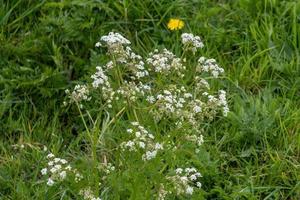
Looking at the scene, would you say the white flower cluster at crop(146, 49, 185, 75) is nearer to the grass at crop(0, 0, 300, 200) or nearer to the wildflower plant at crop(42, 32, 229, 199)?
the wildflower plant at crop(42, 32, 229, 199)

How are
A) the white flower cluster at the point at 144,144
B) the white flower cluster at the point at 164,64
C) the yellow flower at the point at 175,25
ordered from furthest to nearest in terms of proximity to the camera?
the yellow flower at the point at 175,25 → the white flower cluster at the point at 164,64 → the white flower cluster at the point at 144,144

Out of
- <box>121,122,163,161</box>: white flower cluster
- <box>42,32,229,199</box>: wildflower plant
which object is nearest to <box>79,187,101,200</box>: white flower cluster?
<box>42,32,229,199</box>: wildflower plant

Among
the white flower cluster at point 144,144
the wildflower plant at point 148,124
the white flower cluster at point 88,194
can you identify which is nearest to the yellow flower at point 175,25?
the wildflower plant at point 148,124

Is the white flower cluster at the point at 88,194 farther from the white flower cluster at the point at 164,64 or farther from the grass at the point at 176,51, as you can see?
the white flower cluster at the point at 164,64

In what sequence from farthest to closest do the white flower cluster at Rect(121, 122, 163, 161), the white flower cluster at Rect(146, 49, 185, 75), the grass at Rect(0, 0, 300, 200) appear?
the grass at Rect(0, 0, 300, 200) < the white flower cluster at Rect(146, 49, 185, 75) < the white flower cluster at Rect(121, 122, 163, 161)

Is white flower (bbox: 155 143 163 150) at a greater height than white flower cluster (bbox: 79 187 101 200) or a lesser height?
greater

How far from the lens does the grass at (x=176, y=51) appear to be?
10.00 ft

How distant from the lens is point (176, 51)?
11.7ft

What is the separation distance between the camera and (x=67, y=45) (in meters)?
3.63

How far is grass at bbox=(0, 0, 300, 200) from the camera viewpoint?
3.05 metres

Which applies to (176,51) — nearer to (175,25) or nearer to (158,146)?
(175,25)

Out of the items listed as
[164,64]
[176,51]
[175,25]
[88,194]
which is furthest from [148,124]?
[175,25]

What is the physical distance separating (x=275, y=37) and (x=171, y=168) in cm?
123

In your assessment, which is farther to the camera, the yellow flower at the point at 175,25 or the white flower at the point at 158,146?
the yellow flower at the point at 175,25
